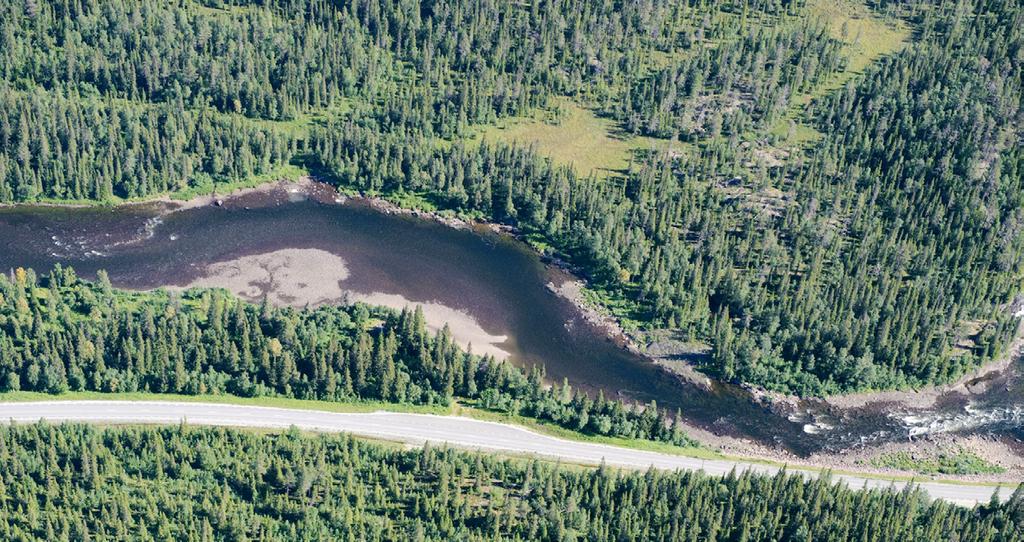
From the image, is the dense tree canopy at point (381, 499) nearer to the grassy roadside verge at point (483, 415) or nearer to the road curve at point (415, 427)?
the road curve at point (415, 427)

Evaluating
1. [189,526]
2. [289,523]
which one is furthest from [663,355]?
[189,526]

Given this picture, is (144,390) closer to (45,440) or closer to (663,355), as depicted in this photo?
(45,440)

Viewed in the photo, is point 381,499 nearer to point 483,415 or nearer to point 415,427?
point 415,427

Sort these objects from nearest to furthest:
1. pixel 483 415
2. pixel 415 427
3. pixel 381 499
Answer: pixel 381 499, pixel 415 427, pixel 483 415

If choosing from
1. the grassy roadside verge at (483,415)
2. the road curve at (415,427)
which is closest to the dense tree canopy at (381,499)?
the road curve at (415,427)

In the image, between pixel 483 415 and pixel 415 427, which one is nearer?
pixel 415 427

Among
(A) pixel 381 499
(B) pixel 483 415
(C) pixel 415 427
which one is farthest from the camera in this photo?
(B) pixel 483 415

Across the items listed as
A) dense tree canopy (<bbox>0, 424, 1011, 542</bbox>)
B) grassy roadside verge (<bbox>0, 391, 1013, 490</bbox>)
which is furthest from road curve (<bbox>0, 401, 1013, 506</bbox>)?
dense tree canopy (<bbox>0, 424, 1011, 542</bbox>)

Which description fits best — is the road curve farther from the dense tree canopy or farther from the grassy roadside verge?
the dense tree canopy

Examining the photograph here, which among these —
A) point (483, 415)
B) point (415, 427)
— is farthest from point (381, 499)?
point (483, 415)
